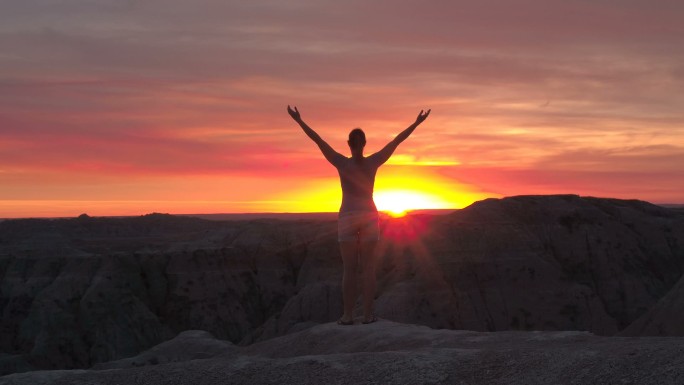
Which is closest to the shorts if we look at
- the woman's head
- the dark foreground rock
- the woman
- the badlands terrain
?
the woman

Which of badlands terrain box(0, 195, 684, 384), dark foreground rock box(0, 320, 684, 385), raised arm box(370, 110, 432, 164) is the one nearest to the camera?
dark foreground rock box(0, 320, 684, 385)

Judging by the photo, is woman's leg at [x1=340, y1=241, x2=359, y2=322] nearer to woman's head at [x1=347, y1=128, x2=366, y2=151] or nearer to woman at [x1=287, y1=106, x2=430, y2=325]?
woman at [x1=287, y1=106, x2=430, y2=325]

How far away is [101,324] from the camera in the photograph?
188 feet

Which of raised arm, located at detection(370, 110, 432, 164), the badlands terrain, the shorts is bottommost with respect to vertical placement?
the badlands terrain

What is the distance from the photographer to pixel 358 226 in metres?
13.1

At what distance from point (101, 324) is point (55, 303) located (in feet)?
15.0

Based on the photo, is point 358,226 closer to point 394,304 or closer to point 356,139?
point 356,139

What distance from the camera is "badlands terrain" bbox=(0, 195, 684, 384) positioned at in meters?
9.45

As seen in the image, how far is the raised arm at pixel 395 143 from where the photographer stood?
1279cm

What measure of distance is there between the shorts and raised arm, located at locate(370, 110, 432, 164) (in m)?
0.86

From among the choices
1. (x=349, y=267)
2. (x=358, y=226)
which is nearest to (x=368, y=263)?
(x=349, y=267)

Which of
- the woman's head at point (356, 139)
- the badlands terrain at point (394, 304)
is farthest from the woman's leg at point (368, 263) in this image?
the woman's head at point (356, 139)

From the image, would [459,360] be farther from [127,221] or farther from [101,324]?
[127,221]

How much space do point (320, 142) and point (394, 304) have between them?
29687mm
